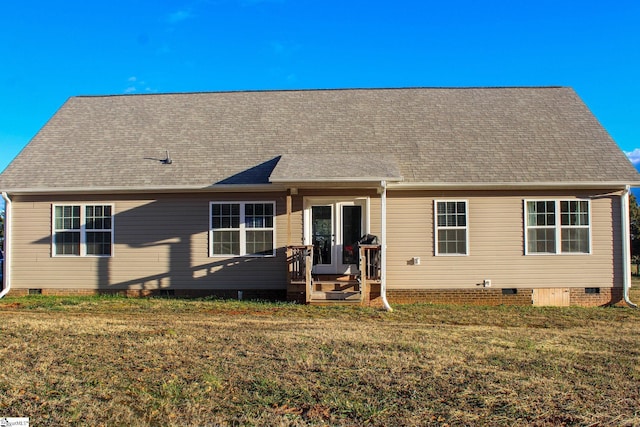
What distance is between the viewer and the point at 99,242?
505 inches

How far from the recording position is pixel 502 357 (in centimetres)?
673

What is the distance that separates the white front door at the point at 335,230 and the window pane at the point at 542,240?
12.8ft

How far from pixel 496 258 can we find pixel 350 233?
3437mm

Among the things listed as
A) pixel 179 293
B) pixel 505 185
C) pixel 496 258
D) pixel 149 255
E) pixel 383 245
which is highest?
pixel 505 185

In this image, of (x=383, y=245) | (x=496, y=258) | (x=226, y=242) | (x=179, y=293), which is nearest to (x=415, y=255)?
(x=383, y=245)

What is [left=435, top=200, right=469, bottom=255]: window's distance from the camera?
12484mm

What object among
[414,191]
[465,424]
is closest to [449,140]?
[414,191]

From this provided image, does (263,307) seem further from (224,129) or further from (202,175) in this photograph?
(224,129)

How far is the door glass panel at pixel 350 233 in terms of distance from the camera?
12.7 meters

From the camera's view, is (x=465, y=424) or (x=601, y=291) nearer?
(x=465, y=424)

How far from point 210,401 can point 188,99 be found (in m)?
12.5

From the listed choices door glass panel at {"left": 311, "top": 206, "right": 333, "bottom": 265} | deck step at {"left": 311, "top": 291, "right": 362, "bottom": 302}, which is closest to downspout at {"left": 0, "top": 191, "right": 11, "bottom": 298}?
door glass panel at {"left": 311, "top": 206, "right": 333, "bottom": 265}

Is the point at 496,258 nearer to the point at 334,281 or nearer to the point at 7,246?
the point at 334,281

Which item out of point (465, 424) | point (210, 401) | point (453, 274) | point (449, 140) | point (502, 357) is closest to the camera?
point (465, 424)
